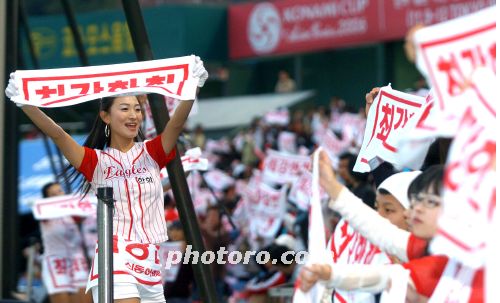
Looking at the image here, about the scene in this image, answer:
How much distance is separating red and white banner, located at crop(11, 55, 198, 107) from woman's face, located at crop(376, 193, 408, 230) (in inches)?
47.6

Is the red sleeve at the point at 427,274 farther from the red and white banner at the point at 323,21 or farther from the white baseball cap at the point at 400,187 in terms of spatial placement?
the red and white banner at the point at 323,21

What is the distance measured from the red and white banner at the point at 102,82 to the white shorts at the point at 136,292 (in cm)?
102

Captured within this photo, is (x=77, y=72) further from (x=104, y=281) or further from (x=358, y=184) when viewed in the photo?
(x=358, y=184)

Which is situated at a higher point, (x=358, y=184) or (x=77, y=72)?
(x=77, y=72)

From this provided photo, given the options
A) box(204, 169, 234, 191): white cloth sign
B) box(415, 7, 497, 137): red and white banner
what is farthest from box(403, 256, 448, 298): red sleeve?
box(204, 169, 234, 191): white cloth sign

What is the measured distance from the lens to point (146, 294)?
23.1ft

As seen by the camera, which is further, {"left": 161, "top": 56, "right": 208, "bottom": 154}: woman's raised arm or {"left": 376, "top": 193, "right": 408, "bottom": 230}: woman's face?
{"left": 161, "top": 56, "right": 208, "bottom": 154}: woman's raised arm

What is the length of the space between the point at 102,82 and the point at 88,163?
465 millimetres

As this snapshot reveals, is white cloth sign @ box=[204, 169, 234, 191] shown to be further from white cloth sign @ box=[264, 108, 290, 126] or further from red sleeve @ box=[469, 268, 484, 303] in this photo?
red sleeve @ box=[469, 268, 484, 303]

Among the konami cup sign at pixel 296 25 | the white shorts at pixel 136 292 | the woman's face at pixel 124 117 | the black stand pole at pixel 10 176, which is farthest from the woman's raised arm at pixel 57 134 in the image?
the konami cup sign at pixel 296 25

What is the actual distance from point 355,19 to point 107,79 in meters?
20.9

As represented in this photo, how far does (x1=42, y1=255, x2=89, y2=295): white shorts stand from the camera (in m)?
12.7

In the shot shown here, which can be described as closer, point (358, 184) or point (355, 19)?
point (358, 184)

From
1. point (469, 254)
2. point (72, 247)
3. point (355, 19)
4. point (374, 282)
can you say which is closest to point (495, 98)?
point (469, 254)
